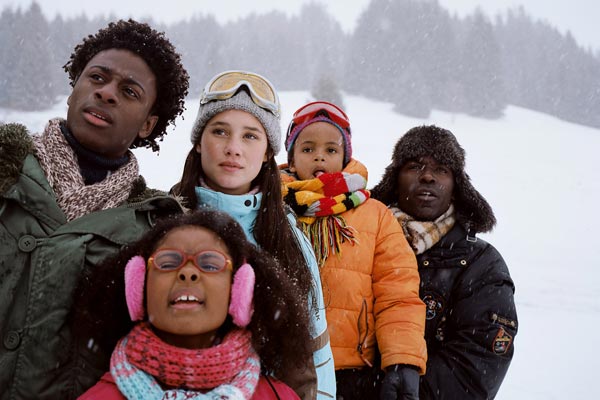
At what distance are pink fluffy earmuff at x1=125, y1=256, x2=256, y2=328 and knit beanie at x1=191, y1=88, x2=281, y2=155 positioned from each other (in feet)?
3.32

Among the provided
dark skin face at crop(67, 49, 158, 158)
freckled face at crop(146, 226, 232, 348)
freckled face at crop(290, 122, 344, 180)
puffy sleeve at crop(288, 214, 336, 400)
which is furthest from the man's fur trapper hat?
freckled face at crop(146, 226, 232, 348)

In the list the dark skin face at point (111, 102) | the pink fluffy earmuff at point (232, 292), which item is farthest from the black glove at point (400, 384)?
the dark skin face at point (111, 102)

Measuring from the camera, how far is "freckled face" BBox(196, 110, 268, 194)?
238cm

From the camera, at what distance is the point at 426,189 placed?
3150 millimetres

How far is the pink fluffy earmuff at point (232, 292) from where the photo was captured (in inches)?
67.6

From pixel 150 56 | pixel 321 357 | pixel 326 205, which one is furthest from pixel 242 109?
pixel 321 357

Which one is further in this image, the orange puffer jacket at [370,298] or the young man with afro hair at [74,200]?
the orange puffer jacket at [370,298]

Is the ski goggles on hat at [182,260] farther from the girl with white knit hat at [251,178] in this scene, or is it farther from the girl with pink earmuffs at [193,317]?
the girl with white knit hat at [251,178]

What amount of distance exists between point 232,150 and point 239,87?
0.38 metres

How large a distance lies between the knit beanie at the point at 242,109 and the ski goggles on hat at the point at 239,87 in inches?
0.9

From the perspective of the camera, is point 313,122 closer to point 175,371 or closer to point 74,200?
point 74,200

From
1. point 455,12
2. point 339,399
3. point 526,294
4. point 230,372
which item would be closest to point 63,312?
point 230,372

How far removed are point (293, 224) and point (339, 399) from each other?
3.50ft

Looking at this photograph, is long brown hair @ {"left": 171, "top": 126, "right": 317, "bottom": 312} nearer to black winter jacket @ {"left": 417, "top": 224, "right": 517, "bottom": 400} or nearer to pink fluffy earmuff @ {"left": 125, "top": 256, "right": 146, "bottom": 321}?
pink fluffy earmuff @ {"left": 125, "top": 256, "right": 146, "bottom": 321}
